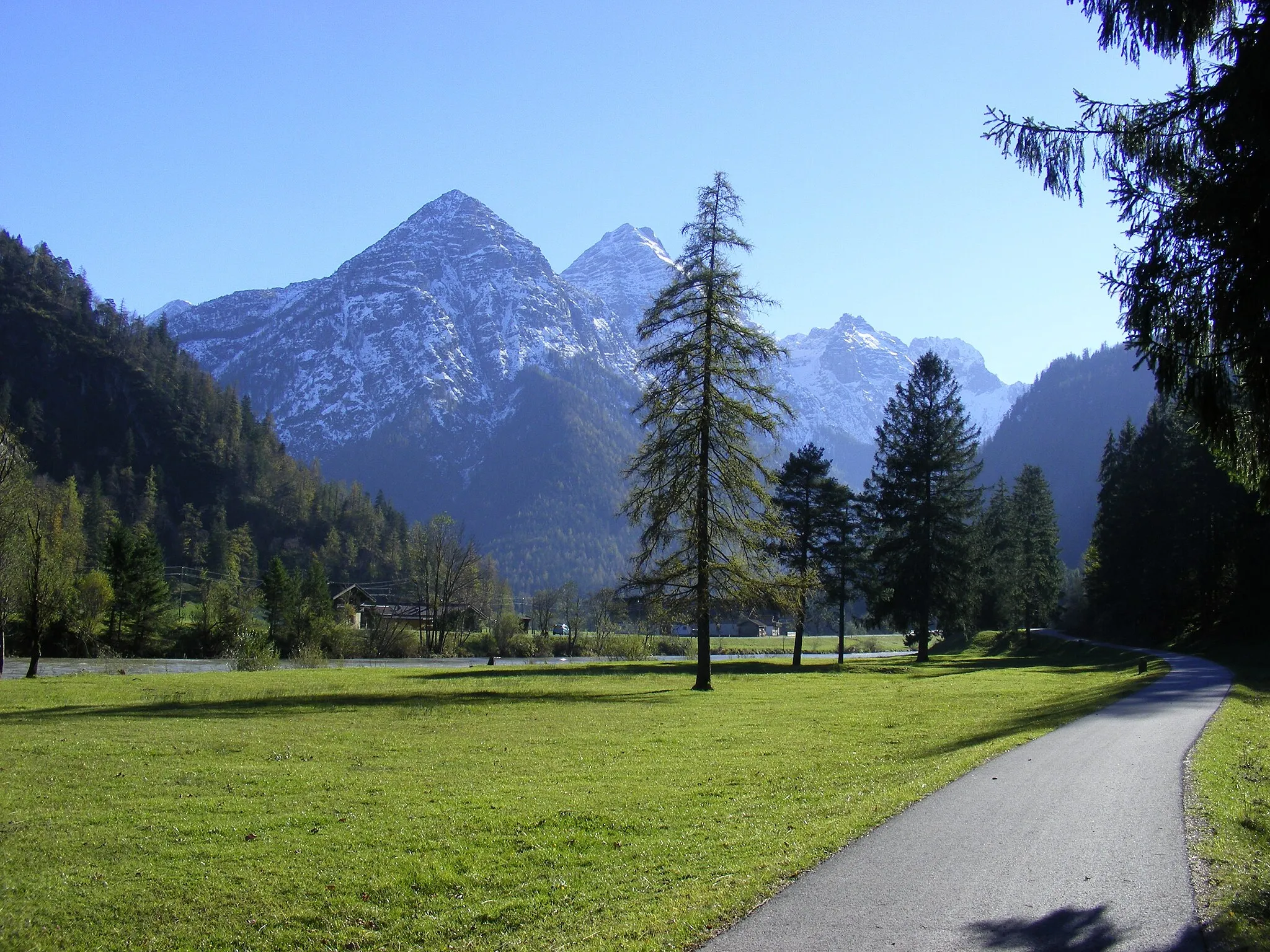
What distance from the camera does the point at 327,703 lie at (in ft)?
85.3

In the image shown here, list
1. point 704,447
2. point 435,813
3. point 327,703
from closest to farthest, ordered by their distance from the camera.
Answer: point 435,813 → point 327,703 → point 704,447

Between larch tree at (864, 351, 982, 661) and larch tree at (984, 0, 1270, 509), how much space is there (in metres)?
44.9

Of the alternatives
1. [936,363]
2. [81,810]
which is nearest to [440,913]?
[81,810]

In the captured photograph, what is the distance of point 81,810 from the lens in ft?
36.0

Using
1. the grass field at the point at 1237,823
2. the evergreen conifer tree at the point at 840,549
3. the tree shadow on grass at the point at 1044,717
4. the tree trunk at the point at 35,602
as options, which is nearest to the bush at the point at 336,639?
the tree trunk at the point at 35,602

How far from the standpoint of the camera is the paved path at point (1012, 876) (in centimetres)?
642

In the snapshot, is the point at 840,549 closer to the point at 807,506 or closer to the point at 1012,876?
the point at 807,506

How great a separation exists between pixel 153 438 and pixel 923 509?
16383 centimetres

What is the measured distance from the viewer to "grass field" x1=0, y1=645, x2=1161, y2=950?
7.48 m

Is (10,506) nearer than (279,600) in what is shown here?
Yes

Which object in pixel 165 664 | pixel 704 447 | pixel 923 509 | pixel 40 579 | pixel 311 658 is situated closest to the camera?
pixel 704 447

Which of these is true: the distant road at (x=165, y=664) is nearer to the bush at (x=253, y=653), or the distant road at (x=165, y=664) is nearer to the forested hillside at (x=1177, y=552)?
the bush at (x=253, y=653)

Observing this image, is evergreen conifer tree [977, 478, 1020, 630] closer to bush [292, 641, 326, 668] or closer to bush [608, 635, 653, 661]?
bush [608, 635, 653, 661]

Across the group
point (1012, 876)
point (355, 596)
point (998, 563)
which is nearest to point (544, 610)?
point (355, 596)
